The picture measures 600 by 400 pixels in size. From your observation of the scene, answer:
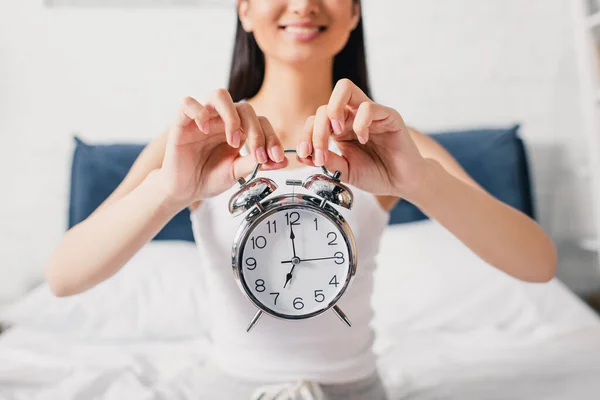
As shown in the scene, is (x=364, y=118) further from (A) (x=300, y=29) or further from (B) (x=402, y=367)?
(B) (x=402, y=367)

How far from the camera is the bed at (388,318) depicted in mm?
1100

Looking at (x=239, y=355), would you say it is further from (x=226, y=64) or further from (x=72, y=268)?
(x=226, y=64)

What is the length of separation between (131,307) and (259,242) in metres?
0.96

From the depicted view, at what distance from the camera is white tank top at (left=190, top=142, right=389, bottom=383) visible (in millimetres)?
730

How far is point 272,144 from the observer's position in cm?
54

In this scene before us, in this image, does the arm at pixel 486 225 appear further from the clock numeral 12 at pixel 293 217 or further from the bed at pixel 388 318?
the bed at pixel 388 318

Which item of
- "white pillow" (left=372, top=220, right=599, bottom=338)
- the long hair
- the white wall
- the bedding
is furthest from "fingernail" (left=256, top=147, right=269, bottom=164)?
the white wall

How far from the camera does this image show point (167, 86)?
5.98 feet

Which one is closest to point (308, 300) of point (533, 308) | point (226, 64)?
point (533, 308)

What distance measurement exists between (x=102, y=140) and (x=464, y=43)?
1.17m

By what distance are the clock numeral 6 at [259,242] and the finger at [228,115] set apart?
0.30ft

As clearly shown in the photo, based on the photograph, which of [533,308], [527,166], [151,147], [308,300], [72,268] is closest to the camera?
[308,300]

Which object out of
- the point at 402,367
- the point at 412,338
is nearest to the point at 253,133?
the point at 402,367

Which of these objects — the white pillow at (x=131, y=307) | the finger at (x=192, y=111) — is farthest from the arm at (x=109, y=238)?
the white pillow at (x=131, y=307)
